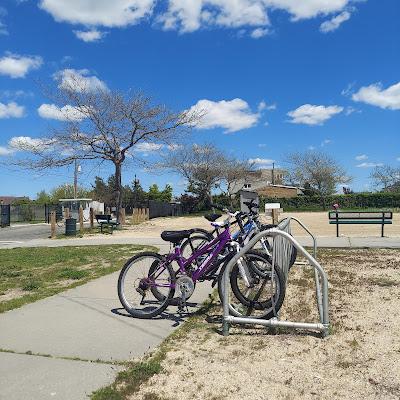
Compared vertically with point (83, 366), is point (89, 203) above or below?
above

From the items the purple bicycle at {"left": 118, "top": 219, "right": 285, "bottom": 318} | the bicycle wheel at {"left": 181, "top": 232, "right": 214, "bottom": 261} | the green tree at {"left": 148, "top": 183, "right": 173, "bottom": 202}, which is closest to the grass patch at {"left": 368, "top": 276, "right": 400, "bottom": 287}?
the purple bicycle at {"left": 118, "top": 219, "right": 285, "bottom": 318}

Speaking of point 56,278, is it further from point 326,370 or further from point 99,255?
point 326,370

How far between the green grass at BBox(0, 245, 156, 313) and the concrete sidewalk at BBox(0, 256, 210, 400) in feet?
1.83

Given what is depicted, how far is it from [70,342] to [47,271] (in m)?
4.83

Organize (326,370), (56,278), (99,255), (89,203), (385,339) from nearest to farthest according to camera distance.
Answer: (326,370) < (385,339) < (56,278) < (99,255) < (89,203)

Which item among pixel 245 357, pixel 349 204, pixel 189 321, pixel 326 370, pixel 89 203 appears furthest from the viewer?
pixel 349 204

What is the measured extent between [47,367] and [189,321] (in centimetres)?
174

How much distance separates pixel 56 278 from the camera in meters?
7.97

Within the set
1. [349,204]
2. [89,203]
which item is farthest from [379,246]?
[349,204]

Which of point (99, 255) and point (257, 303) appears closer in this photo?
point (257, 303)

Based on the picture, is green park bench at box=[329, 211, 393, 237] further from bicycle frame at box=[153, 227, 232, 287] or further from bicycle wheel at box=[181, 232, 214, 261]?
bicycle frame at box=[153, 227, 232, 287]

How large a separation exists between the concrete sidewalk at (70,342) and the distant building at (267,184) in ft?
192

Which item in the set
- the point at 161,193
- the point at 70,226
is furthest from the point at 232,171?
the point at 70,226

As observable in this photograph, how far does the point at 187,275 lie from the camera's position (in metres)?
5.30
